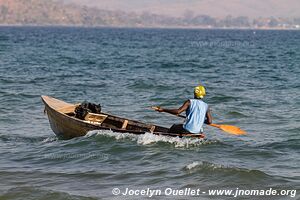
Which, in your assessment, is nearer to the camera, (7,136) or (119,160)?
(119,160)

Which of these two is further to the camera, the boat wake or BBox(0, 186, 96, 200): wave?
the boat wake

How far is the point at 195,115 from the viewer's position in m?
15.5

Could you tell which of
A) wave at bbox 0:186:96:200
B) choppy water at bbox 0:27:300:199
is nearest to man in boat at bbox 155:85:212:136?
choppy water at bbox 0:27:300:199

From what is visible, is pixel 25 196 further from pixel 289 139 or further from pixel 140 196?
pixel 289 139

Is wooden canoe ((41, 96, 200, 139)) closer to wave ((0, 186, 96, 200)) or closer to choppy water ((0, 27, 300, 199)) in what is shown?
choppy water ((0, 27, 300, 199))

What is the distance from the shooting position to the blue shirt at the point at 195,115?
15312 mm

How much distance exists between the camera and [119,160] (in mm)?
15055

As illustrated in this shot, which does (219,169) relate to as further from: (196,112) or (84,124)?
(84,124)

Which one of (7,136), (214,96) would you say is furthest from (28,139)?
(214,96)

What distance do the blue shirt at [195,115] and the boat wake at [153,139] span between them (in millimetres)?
305

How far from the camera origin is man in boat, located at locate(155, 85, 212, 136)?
50.1 ft

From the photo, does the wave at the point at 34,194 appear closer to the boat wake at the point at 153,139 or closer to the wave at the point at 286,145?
the boat wake at the point at 153,139

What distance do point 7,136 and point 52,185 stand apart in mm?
6037

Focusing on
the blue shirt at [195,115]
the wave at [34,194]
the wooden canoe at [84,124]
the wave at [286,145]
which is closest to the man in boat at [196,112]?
the blue shirt at [195,115]
